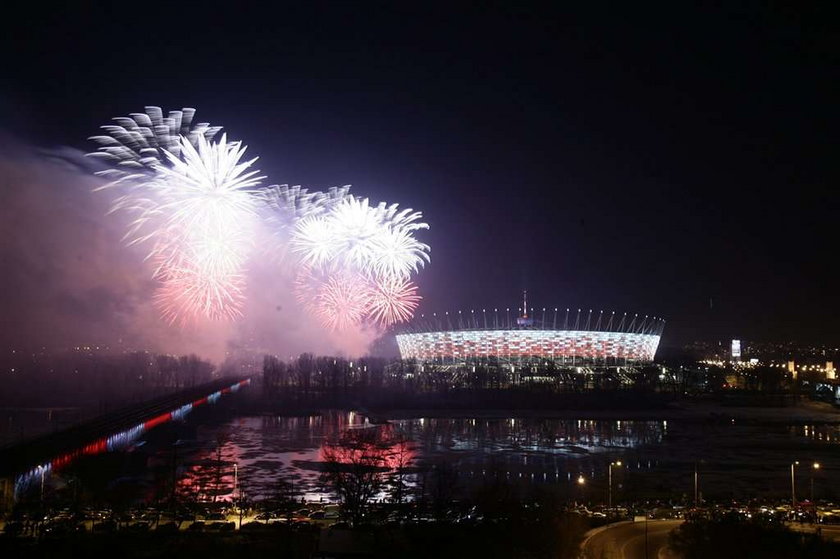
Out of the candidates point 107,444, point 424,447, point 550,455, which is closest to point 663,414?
point 550,455

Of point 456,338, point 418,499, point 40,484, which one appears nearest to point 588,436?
point 418,499

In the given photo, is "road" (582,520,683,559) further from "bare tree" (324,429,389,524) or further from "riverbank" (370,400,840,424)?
"riverbank" (370,400,840,424)

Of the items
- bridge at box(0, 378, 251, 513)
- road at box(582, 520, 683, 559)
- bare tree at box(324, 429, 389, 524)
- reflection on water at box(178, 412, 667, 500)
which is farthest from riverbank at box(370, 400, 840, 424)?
road at box(582, 520, 683, 559)

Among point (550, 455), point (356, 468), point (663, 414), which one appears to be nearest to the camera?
point (356, 468)

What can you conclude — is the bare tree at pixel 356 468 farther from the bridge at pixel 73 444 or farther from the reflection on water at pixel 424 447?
the bridge at pixel 73 444

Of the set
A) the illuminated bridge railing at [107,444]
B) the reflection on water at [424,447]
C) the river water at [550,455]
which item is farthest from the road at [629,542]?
the illuminated bridge railing at [107,444]

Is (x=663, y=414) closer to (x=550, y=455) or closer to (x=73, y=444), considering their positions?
(x=550, y=455)
